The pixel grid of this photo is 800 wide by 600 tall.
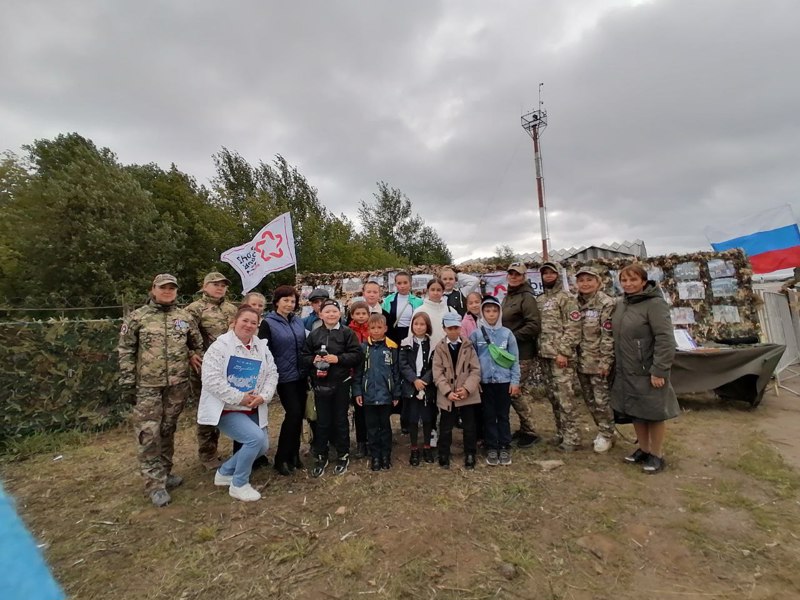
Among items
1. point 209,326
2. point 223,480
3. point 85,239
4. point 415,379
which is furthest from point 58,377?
point 85,239

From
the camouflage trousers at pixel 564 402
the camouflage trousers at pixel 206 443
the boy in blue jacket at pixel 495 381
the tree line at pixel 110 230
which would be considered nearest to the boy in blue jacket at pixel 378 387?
the boy in blue jacket at pixel 495 381

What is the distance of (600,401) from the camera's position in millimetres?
3996

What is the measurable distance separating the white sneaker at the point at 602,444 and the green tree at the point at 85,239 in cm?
1471

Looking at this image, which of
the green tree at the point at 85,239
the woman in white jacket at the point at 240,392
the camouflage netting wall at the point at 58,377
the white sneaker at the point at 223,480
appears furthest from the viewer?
the green tree at the point at 85,239

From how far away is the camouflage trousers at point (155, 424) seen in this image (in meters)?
3.29

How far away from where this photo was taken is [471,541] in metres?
2.57

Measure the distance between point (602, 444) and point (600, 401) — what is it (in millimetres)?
454

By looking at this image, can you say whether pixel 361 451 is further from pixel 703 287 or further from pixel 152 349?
pixel 703 287

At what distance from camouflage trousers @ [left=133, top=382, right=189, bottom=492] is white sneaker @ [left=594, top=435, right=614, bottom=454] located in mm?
4135

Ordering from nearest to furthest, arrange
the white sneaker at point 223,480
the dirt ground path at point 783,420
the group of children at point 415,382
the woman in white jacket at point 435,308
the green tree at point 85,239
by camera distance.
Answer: the white sneaker at point 223,480, the group of children at point 415,382, the dirt ground path at point 783,420, the woman in white jacket at point 435,308, the green tree at point 85,239

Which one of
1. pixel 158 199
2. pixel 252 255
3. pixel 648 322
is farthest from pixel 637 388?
pixel 158 199

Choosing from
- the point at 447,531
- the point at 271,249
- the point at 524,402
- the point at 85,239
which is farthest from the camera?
the point at 85,239

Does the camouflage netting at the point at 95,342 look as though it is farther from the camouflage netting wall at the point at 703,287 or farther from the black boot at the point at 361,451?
the black boot at the point at 361,451

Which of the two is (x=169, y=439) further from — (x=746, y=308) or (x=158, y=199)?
(x=158, y=199)
